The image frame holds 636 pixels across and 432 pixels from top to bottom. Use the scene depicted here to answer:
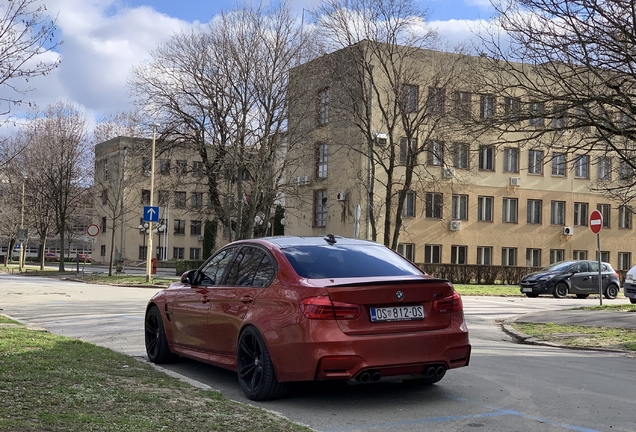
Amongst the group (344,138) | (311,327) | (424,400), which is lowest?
(424,400)

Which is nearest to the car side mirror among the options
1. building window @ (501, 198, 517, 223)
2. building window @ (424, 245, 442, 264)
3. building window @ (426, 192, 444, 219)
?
building window @ (426, 192, 444, 219)

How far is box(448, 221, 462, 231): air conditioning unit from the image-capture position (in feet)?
158

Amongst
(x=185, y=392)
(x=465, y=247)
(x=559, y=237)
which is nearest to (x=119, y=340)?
(x=185, y=392)

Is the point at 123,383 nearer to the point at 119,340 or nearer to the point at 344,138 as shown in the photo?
the point at 119,340

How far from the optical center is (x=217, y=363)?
8.22 metres

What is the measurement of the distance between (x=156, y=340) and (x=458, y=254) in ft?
134

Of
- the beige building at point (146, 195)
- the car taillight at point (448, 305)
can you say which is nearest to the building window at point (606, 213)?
the beige building at point (146, 195)

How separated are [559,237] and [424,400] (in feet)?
153

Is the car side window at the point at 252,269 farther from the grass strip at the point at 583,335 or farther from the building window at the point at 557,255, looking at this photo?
the building window at the point at 557,255

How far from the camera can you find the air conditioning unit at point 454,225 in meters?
48.3

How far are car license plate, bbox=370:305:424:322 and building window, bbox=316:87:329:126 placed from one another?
30576 mm

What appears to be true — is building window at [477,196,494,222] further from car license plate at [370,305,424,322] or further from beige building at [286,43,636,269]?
car license plate at [370,305,424,322]

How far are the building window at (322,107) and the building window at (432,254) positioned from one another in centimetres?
1107

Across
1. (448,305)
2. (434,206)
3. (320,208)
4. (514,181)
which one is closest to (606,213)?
(514,181)
